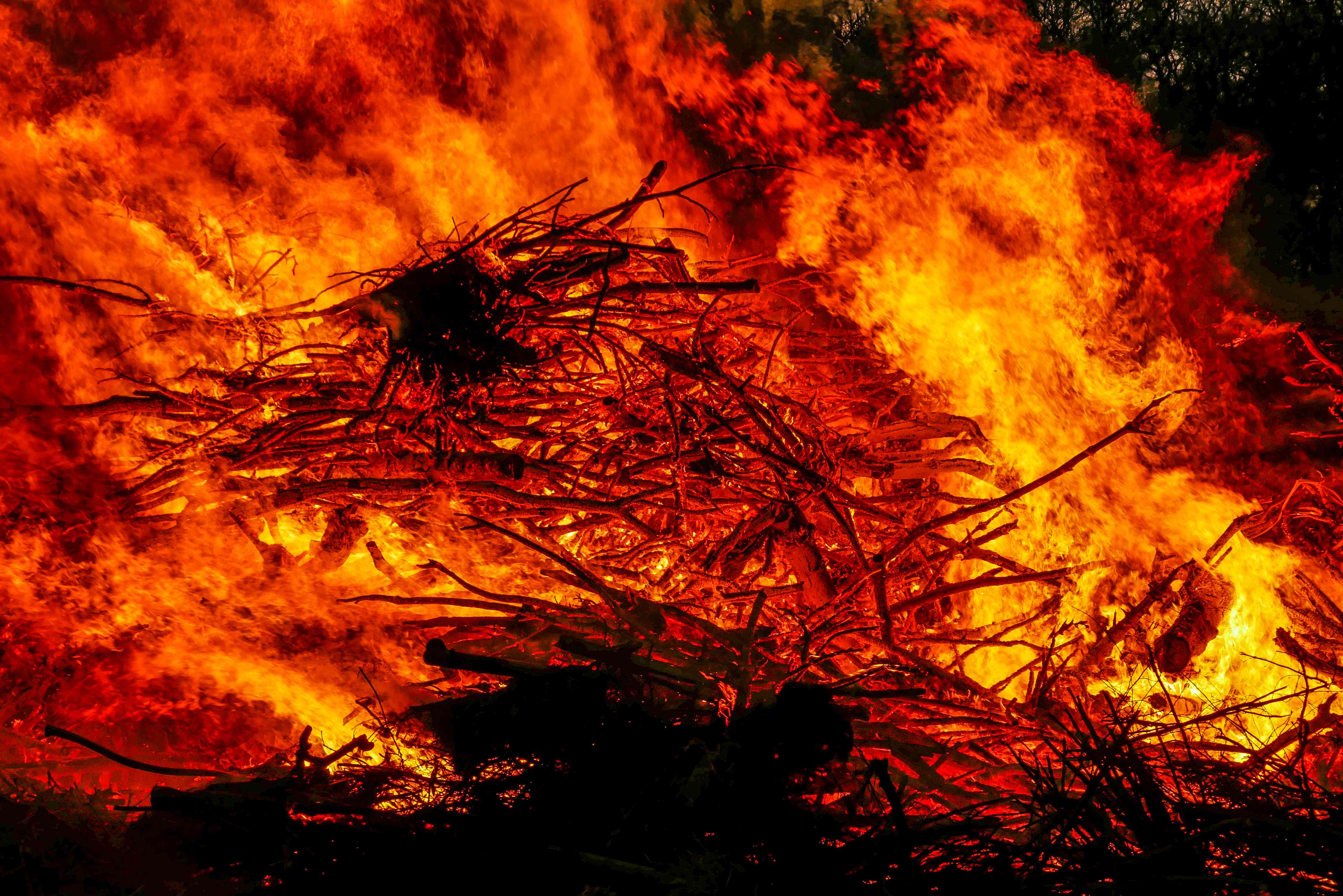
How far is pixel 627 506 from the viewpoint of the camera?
274cm

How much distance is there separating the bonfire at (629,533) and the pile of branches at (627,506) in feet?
0.06

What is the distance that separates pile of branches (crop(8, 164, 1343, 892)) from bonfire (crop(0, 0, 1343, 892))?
2 centimetres

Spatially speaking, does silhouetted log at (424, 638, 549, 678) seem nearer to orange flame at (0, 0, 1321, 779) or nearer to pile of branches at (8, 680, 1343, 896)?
pile of branches at (8, 680, 1343, 896)

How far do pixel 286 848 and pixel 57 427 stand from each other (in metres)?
1.88

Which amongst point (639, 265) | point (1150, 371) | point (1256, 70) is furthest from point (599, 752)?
point (1256, 70)

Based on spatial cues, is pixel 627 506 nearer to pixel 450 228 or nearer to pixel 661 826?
pixel 661 826

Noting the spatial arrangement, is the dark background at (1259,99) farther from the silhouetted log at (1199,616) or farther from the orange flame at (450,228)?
the silhouetted log at (1199,616)

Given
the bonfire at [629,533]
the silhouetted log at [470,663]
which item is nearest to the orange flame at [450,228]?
the bonfire at [629,533]

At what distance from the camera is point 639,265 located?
2.82m

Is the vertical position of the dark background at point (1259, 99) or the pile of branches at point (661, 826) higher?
the dark background at point (1259, 99)

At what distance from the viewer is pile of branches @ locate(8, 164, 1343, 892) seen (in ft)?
7.06

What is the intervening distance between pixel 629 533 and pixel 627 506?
44 cm

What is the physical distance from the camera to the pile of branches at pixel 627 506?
7.06 ft

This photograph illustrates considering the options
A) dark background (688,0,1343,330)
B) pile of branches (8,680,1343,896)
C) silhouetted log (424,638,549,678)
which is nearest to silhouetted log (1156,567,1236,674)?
pile of branches (8,680,1343,896)
